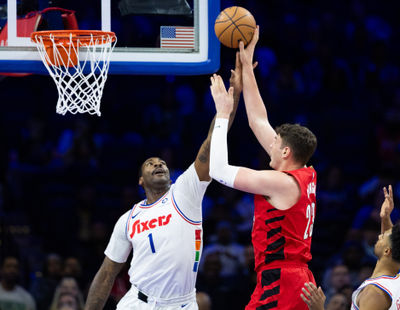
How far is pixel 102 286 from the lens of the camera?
644 cm

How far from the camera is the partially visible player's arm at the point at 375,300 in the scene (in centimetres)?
498

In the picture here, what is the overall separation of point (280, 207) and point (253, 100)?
3.59 feet

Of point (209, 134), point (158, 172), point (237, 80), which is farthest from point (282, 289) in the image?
point (158, 172)

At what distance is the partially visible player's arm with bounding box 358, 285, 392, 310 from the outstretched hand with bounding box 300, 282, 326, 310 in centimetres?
38

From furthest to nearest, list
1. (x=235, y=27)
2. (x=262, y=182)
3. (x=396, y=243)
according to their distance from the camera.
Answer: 1. (x=235, y=27)
2. (x=396, y=243)
3. (x=262, y=182)

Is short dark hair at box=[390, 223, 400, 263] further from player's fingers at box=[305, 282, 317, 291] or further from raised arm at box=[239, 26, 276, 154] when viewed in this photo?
raised arm at box=[239, 26, 276, 154]

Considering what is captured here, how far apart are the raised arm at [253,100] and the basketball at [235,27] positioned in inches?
2.5

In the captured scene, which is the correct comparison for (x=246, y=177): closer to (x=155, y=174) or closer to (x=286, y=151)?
(x=286, y=151)

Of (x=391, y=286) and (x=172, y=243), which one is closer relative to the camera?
(x=391, y=286)

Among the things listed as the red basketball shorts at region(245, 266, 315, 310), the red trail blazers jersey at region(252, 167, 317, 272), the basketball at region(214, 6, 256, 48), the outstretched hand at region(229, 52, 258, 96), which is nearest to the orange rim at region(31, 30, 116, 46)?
the basketball at region(214, 6, 256, 48)

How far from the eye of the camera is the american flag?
6469 mm

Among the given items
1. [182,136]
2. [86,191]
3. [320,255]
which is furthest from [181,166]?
[320,255]

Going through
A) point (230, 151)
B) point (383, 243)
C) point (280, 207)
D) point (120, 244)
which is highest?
point (280, 207)

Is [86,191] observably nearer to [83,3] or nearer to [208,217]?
[208,217]
